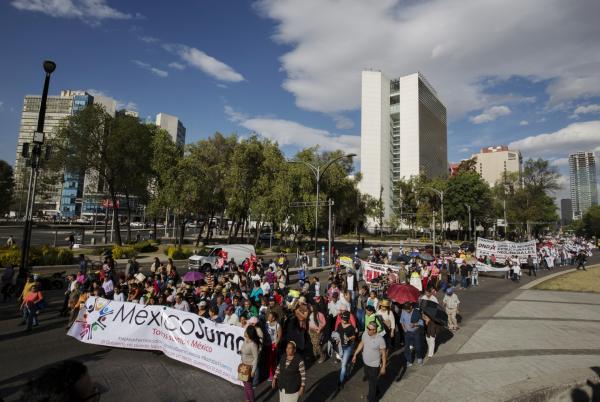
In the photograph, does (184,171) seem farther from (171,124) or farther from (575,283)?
(171,124)

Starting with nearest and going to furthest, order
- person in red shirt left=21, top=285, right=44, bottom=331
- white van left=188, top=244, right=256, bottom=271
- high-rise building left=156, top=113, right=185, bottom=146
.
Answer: person in red shirt left=21, top=285, right=44, bottom=331 → white van left=188, top=244, right=256, bottom=271 → high-rise building left=156, top=113, right=185, bottom=146

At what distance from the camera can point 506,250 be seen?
88.9ft

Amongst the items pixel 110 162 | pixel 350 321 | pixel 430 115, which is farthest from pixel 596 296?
pixel 430 115

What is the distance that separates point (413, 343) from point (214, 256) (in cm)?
1735

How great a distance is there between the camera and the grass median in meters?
20.3

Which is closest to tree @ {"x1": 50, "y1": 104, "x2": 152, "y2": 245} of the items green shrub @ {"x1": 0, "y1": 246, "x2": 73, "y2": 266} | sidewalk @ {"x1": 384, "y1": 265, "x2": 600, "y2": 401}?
green shrub @ {"x1": 0, "y1": 246, "x2": 73, "y2": 266}

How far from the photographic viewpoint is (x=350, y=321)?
7668 mm

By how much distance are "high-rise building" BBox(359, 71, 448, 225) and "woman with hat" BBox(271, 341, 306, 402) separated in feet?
324

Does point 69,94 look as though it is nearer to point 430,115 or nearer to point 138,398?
point 430,115

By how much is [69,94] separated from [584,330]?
199365 millimetres

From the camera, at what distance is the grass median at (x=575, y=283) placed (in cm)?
2034

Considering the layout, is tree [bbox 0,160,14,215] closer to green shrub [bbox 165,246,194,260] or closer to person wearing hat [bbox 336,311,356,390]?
green shrub [bbox 165,246,194,260]

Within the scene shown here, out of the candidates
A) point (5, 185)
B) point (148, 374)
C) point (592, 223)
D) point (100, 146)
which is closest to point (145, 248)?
point (100, 146)

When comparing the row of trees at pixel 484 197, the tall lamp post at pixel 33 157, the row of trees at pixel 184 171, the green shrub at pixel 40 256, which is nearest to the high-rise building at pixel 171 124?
the row of trees at pixel 484 197
